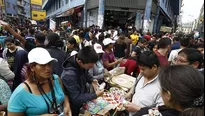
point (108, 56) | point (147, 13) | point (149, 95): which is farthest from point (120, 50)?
point (147, 13)

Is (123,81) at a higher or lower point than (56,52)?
lower

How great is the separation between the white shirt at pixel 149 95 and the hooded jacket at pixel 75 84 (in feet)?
2.19

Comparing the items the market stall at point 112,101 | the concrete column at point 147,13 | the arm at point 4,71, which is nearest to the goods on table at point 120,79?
the market stall at point 112,101

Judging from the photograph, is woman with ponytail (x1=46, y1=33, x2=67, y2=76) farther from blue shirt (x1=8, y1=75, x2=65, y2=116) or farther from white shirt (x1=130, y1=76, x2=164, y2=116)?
white shirt (x1=130, y1=76, x2=164, y2=116)

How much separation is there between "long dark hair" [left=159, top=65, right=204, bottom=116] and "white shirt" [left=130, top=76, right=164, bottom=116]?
722 mm

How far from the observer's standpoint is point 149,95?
209 centimetres

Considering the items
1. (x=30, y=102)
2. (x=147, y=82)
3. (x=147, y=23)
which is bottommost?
(x=30, y=102)

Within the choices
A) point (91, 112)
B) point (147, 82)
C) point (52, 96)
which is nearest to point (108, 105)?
point (91, 112)

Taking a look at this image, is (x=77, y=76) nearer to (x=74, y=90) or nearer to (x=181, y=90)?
(x=74, y=90)

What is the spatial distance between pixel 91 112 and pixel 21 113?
0.94m

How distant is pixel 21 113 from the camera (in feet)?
6.11

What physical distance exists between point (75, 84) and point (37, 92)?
21.4 inches

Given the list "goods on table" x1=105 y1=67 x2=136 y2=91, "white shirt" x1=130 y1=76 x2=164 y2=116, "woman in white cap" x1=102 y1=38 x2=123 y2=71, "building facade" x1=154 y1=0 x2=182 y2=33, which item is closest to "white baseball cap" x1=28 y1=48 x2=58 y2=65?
"white shirt" x1=130 y1=76 x2=164 y2=116

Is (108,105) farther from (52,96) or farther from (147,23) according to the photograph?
(147,23)
